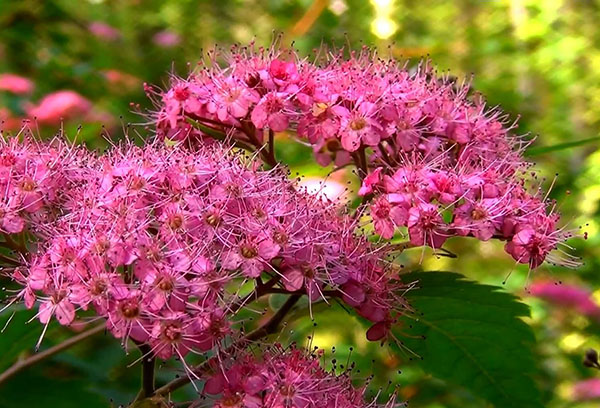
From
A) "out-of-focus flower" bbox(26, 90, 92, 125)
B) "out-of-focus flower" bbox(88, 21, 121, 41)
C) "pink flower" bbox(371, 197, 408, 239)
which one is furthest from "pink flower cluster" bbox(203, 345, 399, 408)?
"out-of-focus flower" bbox(88, 21, 121, 41)

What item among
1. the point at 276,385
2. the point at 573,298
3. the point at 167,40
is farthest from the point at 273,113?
the point at 167,40

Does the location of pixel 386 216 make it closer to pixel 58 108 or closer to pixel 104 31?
pixel 58 108

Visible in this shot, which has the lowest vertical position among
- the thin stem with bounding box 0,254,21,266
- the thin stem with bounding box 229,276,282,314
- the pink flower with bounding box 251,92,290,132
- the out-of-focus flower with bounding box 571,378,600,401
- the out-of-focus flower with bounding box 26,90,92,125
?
the thin stem with bounding box 0,254,21,266

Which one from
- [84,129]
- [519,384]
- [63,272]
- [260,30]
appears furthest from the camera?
[260,30]

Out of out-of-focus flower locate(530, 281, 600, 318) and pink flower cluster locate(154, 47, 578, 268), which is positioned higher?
out-of-focus flower locate(530, 281, 600, 318)

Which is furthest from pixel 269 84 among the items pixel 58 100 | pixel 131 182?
pixel 58 100

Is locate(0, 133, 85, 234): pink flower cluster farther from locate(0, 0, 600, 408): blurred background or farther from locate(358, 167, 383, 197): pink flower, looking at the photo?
locate(358, 167, 383, 197): pink flower

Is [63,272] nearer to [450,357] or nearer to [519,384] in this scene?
[450,357]
